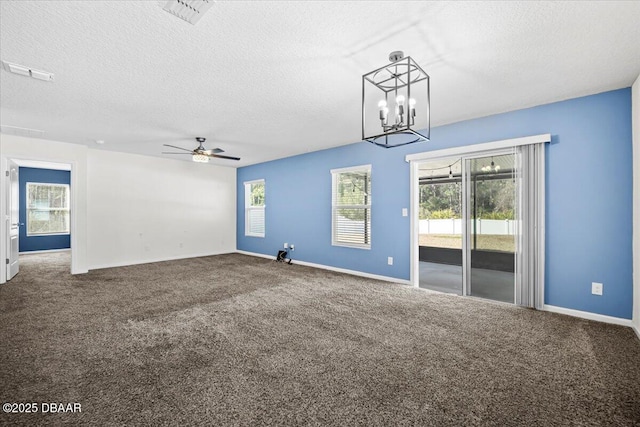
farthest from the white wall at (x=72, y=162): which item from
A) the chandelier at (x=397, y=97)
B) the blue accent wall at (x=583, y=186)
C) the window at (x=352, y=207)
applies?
the blue accent wall at (x=583, y=186)

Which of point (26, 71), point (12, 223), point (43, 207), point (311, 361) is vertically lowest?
point (311, 361)

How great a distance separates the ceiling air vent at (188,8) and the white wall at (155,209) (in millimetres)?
5528

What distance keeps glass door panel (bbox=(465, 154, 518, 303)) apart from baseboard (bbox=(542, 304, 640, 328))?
0.42 meters

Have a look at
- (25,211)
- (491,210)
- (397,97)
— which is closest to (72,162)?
(25,211)

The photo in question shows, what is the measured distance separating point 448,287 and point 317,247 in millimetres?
2711

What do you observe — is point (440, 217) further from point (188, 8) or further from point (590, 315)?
point (188, 8)

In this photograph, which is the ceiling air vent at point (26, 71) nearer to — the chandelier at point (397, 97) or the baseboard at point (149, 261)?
the chandelier at point (397, 97)

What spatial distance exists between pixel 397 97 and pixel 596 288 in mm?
3197

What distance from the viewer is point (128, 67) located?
2629 mm

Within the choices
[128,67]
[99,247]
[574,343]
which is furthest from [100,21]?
[99,247]

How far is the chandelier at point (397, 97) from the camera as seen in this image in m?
2.30

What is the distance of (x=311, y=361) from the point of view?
7.36 ft

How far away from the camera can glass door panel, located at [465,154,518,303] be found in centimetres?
380

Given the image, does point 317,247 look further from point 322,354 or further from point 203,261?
point 322,354
